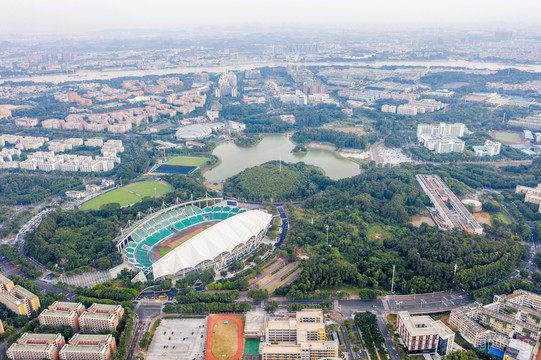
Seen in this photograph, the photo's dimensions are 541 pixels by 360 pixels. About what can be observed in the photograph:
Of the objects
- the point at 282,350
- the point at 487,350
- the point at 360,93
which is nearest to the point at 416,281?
the point at 487,350

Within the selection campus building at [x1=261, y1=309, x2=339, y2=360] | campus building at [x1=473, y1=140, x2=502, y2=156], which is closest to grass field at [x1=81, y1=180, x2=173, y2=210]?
campus building at [x1=261, y1=309, x2=339, y2=360]

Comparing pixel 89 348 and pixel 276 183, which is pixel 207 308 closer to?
pixel 89 348

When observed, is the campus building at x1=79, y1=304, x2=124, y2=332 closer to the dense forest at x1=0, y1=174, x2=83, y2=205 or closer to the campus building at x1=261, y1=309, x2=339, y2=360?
the campus building at x1=261, y1=309, x2=339, y2=360

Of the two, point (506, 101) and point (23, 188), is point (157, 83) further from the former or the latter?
point (506, 101)

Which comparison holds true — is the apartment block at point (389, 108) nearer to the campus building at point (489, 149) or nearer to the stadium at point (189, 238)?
the campus building at point (489, 149)

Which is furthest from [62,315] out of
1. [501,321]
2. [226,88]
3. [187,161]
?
[226,88]

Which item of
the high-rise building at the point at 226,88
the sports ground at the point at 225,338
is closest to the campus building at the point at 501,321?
the sports ground at the point at 225,338
